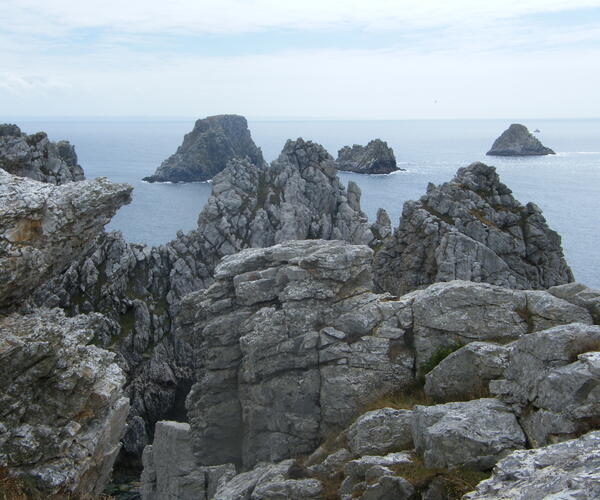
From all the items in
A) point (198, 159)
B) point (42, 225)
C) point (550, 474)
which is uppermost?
point (198, 159)

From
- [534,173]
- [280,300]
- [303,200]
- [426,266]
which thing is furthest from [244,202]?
[534,173]

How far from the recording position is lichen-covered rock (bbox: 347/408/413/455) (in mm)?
18672

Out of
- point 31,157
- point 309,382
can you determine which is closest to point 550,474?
point 309,382

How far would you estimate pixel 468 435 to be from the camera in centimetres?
1597

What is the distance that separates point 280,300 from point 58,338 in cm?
892

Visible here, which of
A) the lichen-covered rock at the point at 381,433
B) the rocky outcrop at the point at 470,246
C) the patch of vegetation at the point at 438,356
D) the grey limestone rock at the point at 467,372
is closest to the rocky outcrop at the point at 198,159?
the rocky outcrop at the point at 470,246

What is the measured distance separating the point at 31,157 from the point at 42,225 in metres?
58.5

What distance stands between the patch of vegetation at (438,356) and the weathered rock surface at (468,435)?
4.46 meters

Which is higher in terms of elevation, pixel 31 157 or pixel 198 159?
pixel 31 157

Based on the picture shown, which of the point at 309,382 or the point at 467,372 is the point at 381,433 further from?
the point at 309,382

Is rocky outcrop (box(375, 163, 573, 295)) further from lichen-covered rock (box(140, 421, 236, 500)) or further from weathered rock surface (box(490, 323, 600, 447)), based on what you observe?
weathered rock surface (box(490, 323, 600, 447))

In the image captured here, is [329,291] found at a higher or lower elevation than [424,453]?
higher

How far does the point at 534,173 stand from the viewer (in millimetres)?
177125

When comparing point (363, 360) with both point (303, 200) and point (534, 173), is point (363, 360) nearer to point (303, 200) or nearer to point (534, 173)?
point (303, 200)
